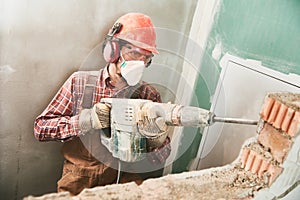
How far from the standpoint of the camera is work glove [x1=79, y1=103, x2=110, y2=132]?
1144 mm

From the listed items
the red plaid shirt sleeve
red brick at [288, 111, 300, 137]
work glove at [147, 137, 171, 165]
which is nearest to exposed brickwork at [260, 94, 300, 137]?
red brick at [288, 111, 300, 137]

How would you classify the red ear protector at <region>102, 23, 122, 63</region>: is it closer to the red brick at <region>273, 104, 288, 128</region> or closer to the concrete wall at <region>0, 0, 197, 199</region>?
the concrete wall at <region>0, 0, 197, 199</region>

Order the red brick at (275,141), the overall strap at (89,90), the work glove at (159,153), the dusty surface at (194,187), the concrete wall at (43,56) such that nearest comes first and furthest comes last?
the dusty surface at (194,187)
the red brick at (275,141)
the concrete wall at (43,56)
the overall strap at (89,90)
the work glove at (159,153)

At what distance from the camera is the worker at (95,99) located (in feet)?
3.77

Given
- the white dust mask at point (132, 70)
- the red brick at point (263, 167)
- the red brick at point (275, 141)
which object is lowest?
the red brick at point (263, 167)

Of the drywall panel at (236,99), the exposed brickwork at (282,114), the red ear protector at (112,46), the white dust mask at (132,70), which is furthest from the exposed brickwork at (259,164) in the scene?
the red ear protector at (112,46)

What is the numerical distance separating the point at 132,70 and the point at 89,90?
0.20 meters

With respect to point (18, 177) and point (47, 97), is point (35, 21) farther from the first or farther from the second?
point (18, 177)

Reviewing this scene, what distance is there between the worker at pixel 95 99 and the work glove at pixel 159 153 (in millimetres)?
11

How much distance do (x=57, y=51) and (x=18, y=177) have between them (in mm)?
584

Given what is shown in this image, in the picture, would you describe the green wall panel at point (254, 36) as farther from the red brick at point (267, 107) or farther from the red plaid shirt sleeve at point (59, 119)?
the red plaid shirt sleeve at point (59, 119)

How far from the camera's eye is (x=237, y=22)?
140 cm

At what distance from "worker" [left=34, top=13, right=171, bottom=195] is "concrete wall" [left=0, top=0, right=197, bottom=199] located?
55 mm

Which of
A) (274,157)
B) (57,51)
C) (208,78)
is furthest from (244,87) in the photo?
(57,51)
